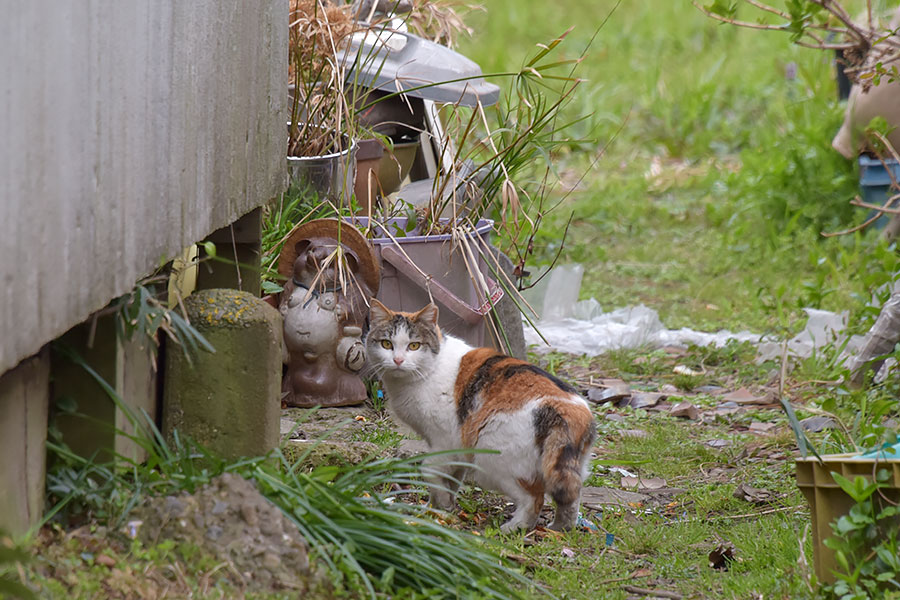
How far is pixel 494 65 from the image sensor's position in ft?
37.3

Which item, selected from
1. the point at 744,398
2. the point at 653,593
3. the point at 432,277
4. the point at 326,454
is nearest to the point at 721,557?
the point at 653,593

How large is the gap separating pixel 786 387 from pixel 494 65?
7.14m

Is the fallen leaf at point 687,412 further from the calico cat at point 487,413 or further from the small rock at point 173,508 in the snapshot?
the small rock at point 173,508

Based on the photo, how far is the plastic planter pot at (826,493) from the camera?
2.59 meters

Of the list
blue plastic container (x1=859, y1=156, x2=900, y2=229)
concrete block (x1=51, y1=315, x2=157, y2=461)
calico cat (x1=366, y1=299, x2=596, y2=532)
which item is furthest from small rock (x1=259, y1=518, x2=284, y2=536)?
blue plastic container (x1=859, y1=156, x2=900, y2=229)

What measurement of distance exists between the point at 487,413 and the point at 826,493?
1.10 meters

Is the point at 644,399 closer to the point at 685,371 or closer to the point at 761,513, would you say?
the point at 685,371

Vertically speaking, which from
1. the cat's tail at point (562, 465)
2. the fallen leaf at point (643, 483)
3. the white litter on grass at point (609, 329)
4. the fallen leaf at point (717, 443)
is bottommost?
the white litter on grass at point (609, 329)

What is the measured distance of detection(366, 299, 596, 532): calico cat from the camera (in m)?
3.25

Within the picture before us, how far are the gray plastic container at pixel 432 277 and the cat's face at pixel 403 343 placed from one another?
620 millimetres

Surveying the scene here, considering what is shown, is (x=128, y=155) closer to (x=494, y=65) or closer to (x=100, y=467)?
(x=100, y=467)

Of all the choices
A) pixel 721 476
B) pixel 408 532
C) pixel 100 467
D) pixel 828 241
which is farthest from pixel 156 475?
pixel 828 241

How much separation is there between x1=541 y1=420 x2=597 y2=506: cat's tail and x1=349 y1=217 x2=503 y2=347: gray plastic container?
127 cm

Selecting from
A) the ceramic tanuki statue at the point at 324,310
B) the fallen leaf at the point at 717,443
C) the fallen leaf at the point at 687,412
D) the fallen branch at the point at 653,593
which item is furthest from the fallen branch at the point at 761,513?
the ceramic tanuki statue at the point at 324,310
